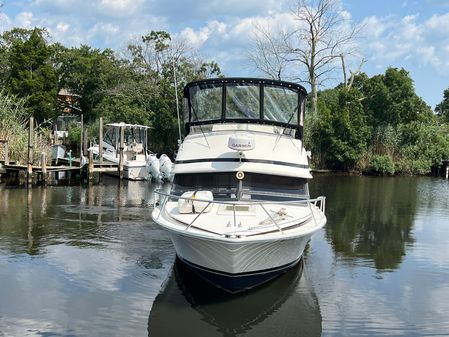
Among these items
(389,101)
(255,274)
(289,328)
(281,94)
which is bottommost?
(289,328)

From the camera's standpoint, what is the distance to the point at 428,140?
36.1 meters

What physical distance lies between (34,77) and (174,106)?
12139mm

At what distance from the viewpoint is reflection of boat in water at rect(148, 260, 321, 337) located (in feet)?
23.4

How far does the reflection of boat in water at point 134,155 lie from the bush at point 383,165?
15.7 metres

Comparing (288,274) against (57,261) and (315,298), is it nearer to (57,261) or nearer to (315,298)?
(315,298)

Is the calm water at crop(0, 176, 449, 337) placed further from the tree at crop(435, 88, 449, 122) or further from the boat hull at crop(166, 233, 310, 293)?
the tree at crop(435, 88, 449, 122)

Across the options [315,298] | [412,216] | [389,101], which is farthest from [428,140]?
[315,298]

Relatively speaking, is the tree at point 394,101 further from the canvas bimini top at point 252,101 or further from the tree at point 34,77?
the canvas bimini top at point 252,101

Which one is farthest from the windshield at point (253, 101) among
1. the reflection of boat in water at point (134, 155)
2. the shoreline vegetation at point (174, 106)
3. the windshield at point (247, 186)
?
the shoreline vegetation at point (174, 106)

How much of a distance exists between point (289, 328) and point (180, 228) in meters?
2.24

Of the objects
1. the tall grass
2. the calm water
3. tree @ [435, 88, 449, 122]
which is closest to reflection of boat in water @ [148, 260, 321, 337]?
the calm water

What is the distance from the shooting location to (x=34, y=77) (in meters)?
39.6

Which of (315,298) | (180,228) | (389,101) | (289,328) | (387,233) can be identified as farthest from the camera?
(389,101)

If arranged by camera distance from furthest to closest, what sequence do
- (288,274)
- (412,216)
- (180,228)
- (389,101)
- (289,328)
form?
(389,101) < (412,216) < (288,274) < (180,228) < (289,328)
